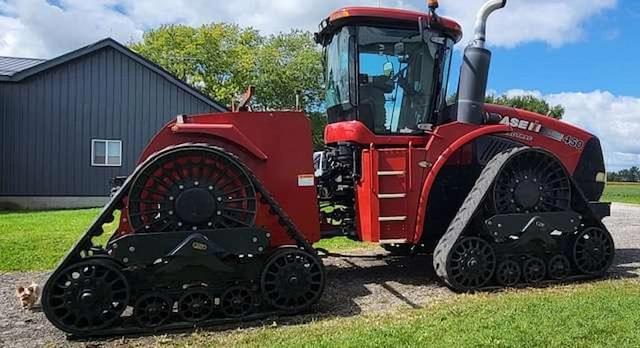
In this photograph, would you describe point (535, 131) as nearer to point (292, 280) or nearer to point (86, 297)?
point (292, 280)

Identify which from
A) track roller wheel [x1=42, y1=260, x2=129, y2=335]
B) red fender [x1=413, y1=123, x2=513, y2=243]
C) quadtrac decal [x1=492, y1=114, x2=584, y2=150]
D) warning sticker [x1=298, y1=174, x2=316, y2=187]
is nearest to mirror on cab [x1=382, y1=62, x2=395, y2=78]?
red fender [x1=413, y1=123, x2=513, y2=243]

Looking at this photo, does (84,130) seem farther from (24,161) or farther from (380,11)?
(380,11)

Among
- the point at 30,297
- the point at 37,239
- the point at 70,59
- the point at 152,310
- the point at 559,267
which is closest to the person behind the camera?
the point at 152,310

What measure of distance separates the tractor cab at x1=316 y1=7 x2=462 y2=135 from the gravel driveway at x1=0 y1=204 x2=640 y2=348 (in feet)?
6.02

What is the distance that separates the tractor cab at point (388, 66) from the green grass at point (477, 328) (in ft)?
7.82

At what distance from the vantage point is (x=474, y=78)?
7.18 metres

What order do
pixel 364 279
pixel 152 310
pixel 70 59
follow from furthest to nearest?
pixel 70 59, pixel 364 279, pixel 152 310

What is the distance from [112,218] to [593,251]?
5.51m

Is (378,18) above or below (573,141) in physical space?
above

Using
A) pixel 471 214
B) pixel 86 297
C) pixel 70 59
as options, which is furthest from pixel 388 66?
pixel 70 59

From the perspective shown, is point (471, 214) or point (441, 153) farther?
point (441, 153)

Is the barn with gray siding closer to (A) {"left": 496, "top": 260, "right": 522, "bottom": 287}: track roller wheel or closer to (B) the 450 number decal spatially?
(B) the 450 number decal

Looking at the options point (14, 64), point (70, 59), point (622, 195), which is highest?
point (14, 64)

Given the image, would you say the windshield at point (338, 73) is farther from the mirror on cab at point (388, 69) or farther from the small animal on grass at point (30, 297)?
the small animal on grass at point (30, 297)
